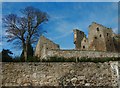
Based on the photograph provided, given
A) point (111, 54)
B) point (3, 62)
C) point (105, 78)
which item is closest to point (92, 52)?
point (111, 54)

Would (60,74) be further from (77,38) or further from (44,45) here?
(77,38)

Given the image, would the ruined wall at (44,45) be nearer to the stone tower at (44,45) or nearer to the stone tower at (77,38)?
the stone tower at (44,45)

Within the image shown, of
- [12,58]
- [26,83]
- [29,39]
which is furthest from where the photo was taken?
[29,39]

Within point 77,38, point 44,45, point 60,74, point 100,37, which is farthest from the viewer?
point 100,37

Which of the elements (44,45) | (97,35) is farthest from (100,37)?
(44,45)

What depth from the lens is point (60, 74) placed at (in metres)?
16.2

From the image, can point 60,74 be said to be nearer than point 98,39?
Yes

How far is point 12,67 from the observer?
52.7 ft

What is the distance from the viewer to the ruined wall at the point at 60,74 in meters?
15.8

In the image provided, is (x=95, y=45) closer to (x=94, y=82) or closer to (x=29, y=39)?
(x=29, y=39)

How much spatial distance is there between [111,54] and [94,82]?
1730cm

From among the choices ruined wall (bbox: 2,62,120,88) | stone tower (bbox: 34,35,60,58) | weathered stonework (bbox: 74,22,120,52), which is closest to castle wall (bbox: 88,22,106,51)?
weathered stonework (bbox: 74,22,120,52)

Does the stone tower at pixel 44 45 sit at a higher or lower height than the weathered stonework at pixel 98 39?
lower

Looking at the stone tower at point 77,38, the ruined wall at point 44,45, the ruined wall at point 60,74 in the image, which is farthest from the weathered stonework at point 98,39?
the ruined wall at point 60,74
